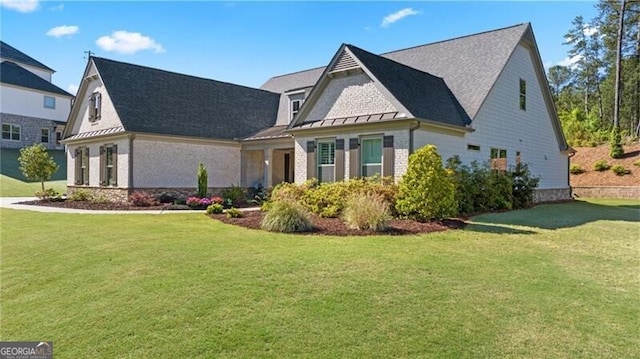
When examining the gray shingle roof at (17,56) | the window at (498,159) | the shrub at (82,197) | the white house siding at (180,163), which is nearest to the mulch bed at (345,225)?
the window at (498,159)

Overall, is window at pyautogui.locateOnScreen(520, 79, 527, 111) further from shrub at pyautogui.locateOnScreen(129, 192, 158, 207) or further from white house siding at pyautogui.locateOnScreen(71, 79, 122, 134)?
white house siding at pyautogui.locateOnScreen(71, 79, 122, 134)

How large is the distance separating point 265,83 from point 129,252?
81.1 ft

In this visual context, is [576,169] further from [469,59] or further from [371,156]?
[371,156]

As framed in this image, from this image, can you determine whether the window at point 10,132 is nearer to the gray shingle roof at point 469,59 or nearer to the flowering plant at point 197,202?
the flowering plant at point 197,202

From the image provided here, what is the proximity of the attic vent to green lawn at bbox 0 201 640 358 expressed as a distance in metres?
8.70

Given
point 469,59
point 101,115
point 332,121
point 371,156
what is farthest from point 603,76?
point 101,115

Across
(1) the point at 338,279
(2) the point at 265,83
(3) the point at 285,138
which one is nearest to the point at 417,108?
(3) the point at 285,138

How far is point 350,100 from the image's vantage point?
1658cm

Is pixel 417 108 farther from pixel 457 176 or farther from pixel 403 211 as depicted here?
pixel 403 211

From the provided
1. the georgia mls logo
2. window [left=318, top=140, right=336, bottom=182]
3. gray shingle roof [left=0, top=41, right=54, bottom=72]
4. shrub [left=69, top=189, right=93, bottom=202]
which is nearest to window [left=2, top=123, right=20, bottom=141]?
gray shingle roof [left=0, top=41, right=54, bottom=72]

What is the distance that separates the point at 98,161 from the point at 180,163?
463cm

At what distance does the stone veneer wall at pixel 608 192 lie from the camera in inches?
1013

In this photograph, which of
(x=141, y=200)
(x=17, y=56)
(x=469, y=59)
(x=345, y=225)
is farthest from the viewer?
(x=17, y=56)

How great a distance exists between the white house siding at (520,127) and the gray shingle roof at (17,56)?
155ft
